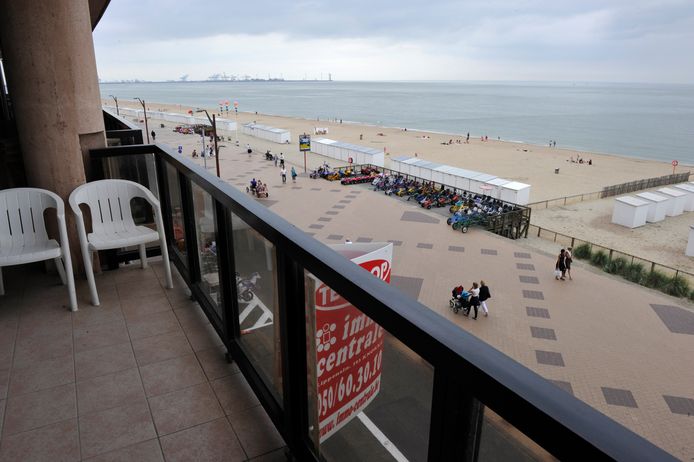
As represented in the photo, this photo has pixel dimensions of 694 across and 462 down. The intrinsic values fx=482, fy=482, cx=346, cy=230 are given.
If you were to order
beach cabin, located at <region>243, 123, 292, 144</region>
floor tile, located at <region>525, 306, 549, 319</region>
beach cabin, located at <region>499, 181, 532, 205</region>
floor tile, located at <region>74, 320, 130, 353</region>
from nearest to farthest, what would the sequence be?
1. floor tile, located at <region>74, 320, 130, 353</region>
2. floor tile, located at <region>525, 306, 549, 319</region>
3. beach cabin, located at <region>499, 181, 532, 205</region>
4. beach cabin, located at <region>243, 123, 292, 144</region>

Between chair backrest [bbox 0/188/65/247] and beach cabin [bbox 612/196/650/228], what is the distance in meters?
28.0

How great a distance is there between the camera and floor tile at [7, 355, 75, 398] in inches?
122

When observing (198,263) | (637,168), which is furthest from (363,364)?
(637,168)

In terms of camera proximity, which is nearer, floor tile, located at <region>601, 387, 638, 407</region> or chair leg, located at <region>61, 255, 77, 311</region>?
chair leg, located at <region>61, 255, 77, 311</region>

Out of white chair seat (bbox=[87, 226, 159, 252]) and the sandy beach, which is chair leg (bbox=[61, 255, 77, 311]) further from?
the sandy beach

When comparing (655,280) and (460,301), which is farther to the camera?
(655,280)

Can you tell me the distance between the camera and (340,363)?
2.15 metres

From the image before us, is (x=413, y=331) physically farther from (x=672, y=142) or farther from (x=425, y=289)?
(x=672, y=142)

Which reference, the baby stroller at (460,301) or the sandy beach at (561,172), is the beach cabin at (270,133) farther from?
the baby stroller at (460,301)

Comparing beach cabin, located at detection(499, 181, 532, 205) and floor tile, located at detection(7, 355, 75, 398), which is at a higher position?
floor tile, located at detection(7, 355, 75, 398)

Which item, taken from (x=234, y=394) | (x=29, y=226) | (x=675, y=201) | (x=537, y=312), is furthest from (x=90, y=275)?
(x=675, y=201)

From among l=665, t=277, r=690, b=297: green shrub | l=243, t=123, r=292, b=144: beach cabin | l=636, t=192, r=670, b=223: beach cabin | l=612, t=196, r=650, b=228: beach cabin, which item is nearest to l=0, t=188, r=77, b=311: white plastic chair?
l=665, t=277, r=690, b=297: green shrub

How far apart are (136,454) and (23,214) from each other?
271 cm

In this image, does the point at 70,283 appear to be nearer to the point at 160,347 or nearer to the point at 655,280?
the point at 160,347
